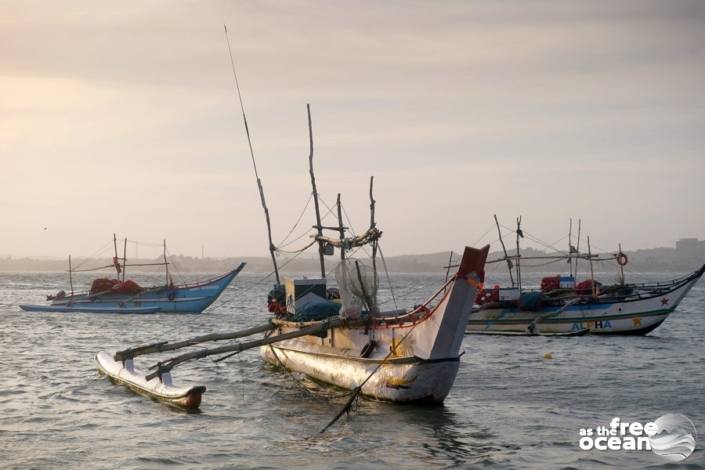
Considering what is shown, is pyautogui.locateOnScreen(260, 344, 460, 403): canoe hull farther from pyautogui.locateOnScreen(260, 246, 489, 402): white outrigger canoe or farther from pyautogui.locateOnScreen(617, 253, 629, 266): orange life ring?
pyautogui.locateOnScreen(617, 253, 629, 266): orange life ring

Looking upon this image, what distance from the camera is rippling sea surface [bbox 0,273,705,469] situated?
59.2 ft

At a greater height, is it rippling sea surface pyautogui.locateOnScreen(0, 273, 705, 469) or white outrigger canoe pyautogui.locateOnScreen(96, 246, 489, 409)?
white outrigger canoe pyautogui.locateOnScreen(96, 246, 489, 409)

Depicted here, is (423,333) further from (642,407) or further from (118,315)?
(118,315)

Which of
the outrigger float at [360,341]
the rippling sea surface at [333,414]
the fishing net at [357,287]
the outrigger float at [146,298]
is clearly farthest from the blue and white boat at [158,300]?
the fishing net at [357,287]

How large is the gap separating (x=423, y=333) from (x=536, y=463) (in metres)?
5.53

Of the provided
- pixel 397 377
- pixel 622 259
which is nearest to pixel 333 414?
pixel 397 377

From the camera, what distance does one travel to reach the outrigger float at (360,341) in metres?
21.8

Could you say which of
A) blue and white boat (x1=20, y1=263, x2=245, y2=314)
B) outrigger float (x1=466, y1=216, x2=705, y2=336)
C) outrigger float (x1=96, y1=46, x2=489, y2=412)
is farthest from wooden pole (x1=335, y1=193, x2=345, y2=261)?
blue and white boat (x1=20, y1=263, x2=245, y2=314)

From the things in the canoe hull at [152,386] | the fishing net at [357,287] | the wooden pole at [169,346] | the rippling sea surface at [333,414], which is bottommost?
the rippling sea surface at [333,414]

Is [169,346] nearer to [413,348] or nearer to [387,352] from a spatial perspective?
[387,352]

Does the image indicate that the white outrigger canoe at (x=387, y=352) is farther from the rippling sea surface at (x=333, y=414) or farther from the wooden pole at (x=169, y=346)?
the rippling sea surface at (x=333, y=414)

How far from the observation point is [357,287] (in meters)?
25.5

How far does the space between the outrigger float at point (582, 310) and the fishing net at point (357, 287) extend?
22.1m

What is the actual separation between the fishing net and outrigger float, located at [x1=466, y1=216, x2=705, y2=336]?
22.1 meters
